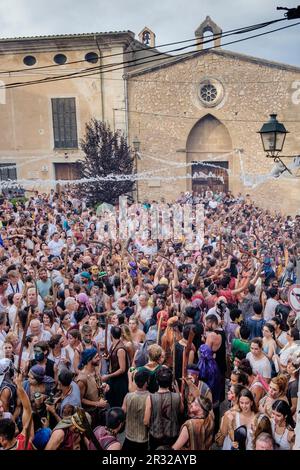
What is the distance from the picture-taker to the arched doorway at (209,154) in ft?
80.4

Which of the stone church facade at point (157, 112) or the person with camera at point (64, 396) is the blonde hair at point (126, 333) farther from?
the stone church facade at point (157, 112)

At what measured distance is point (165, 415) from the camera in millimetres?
4098

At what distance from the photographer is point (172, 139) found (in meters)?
24.3

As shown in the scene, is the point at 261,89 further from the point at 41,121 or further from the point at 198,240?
the point at 198,240

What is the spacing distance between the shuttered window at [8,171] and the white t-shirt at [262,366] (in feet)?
69.1

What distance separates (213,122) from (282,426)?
22.0m

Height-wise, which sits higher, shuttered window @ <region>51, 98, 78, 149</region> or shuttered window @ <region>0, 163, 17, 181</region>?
shuttered window @ <region>51, 98, 78, 149</region>

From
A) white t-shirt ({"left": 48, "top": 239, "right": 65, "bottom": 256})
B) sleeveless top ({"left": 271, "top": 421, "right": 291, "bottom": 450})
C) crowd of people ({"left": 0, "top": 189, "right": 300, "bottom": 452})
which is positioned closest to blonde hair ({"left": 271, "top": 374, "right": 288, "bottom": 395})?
crowd of people ({"left": 0, "top": 189, "right": 300, "bottom": 452})

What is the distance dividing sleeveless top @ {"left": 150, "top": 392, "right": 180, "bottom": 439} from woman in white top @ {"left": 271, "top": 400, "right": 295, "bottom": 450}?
80 centimetres

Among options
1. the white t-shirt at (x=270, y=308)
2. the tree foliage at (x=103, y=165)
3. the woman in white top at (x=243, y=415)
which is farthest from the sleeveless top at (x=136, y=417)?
the tree foliage at (x=103, y=165)

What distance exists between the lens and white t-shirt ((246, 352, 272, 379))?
16.1ft

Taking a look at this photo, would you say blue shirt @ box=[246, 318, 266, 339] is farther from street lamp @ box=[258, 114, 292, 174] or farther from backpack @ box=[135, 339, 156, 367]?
street lamp @ box=[258, 114, 292, 174]

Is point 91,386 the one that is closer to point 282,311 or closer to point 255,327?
point 255,327

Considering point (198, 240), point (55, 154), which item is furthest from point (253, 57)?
point (198, 240)
